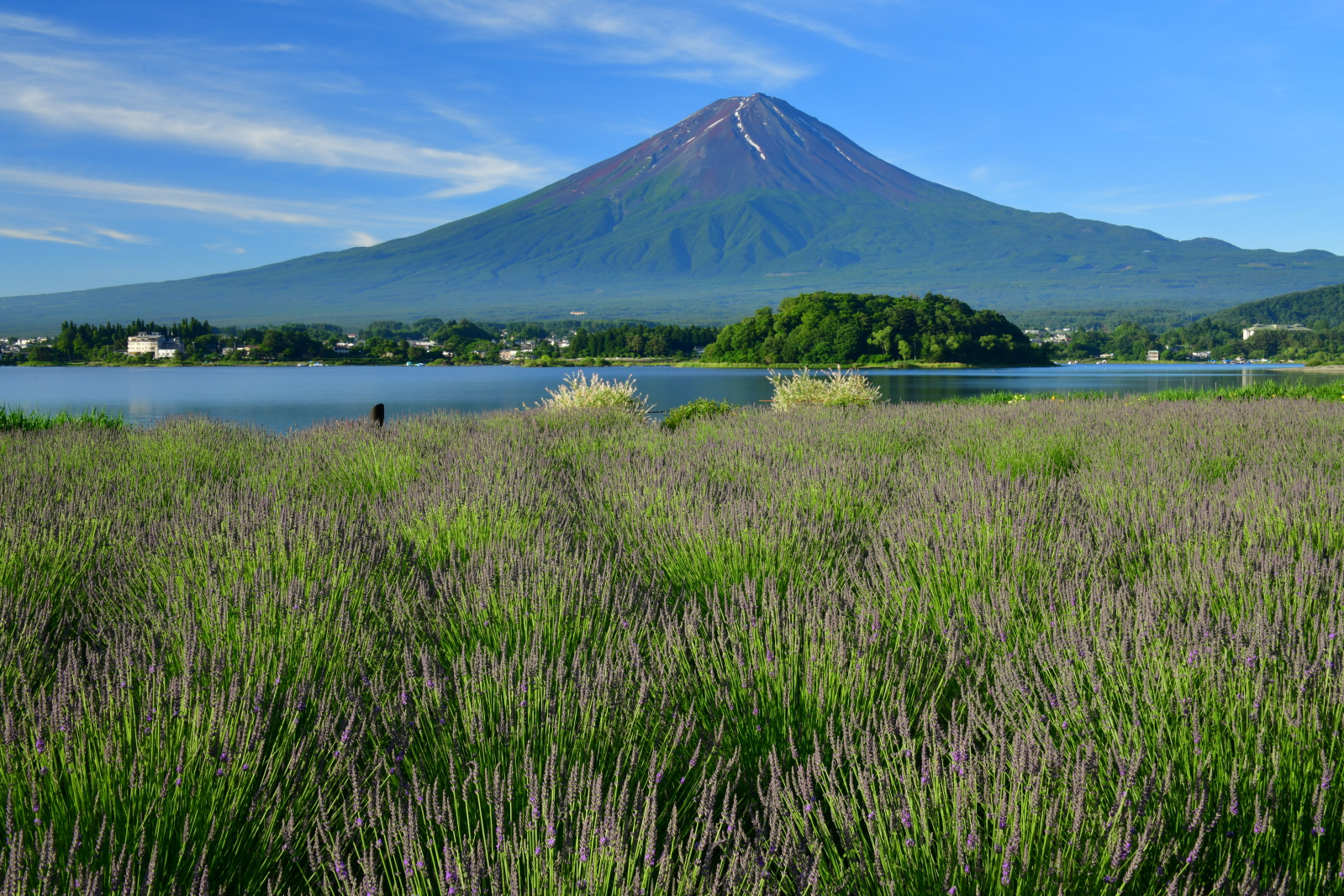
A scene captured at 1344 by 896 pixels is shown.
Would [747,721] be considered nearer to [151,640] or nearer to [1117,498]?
[151,640]

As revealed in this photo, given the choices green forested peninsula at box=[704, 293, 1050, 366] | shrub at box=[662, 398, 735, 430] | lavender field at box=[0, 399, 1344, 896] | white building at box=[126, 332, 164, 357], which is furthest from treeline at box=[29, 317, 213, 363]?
lavender field at box=[0, 399, 1344, 896]

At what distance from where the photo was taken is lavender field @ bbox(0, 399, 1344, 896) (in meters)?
1.31

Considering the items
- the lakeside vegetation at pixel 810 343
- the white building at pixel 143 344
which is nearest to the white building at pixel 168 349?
the white building at pixel 143 344

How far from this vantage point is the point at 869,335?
78.9 meters

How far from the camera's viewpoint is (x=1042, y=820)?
1.40m

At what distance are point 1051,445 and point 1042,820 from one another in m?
5.78

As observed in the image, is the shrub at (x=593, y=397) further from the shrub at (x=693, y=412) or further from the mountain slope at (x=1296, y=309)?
the mountain slope at (x=1296, y=309)

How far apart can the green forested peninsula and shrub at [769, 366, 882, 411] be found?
5886 centimetres

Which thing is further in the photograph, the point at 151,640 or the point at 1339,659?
the point at 151,640

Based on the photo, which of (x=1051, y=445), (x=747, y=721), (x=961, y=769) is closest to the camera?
(x=961, y=769)

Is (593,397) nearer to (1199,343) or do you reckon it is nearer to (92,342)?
(92,342)

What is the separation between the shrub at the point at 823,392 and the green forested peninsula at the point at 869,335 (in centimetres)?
5886

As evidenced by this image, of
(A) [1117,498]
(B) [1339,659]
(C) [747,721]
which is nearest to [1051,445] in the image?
(A) [1117,498]

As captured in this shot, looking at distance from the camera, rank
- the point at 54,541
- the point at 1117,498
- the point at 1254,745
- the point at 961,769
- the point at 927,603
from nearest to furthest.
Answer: the point at 961,769 → the point at 1254,745 → the point at 927,603 → the point at 54,541 → the point at 1117,498
